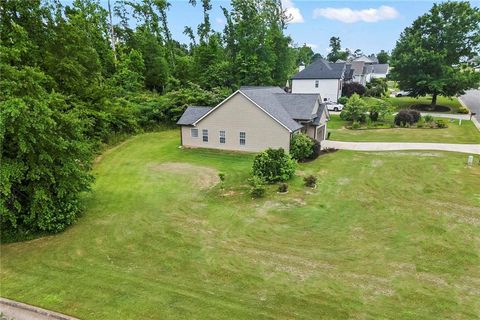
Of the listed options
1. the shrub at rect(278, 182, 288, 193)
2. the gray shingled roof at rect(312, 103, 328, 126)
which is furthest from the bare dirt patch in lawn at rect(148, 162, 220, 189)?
the gray shingled roof at rect(312, 103, 328, 126)

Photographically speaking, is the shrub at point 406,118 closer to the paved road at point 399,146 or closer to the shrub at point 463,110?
the paved road at point 399,146

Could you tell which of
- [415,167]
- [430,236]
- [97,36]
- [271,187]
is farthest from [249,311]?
[97,36]

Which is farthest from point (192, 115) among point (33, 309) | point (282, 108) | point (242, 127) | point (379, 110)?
point (379, 110)

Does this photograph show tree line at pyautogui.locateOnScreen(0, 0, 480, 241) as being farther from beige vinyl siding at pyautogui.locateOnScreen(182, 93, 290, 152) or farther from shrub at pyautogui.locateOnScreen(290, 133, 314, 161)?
shrub at pyautogui.locateOnScreen(290, 133, 314, 161)

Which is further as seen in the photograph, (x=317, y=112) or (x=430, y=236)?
(x=317, y=112)

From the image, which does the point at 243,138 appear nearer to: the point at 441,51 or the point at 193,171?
the point at 193,171

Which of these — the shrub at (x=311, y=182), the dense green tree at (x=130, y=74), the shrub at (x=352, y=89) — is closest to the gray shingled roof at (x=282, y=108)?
the shrub at (x=311, y=182)

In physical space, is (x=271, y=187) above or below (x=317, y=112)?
below

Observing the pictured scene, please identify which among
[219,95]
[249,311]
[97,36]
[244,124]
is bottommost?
[249,311]

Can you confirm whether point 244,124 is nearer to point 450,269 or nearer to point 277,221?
point 277,221
